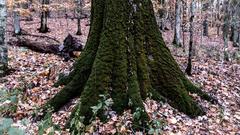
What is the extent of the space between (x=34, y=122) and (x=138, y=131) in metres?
2.13

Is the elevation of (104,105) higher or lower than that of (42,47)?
lower

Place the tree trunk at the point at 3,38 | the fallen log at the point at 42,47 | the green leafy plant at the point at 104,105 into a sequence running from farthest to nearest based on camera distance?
the fallen log at the point at 42,47, the tree trunk at the point at 3,38, the green leafy plant at the point at 104,105

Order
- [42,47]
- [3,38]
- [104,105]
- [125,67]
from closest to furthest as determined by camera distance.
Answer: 1. [104,105]
2. [125,67]
3. [3,38]
4. [42,47]

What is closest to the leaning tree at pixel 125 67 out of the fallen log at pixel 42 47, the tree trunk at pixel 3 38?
the tree trunk at pixel 3 38

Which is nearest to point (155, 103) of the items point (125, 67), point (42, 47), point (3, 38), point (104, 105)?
point (125, 67)

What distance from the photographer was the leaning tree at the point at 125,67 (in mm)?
6352

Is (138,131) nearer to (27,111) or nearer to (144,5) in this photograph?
(27,111)

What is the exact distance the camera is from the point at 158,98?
688cm

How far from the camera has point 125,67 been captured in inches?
261

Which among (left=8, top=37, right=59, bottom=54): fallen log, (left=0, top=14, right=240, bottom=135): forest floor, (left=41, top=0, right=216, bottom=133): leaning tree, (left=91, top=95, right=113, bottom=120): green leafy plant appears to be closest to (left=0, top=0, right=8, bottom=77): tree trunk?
(left=0, top=14, right=240, bottom=135): forest floor

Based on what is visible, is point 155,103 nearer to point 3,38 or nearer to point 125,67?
point 125,67

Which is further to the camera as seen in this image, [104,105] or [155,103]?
[155,103]

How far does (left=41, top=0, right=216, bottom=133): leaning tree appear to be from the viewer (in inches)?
250

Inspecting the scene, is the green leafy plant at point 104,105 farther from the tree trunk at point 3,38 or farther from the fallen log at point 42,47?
the fallen log at point 42,47
